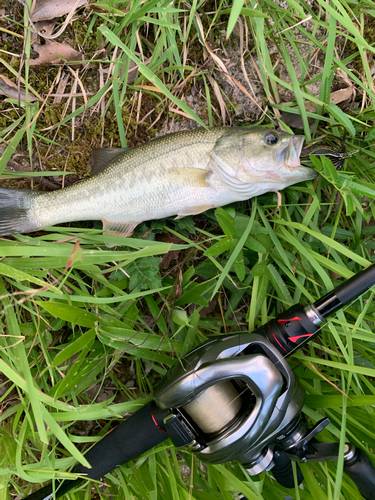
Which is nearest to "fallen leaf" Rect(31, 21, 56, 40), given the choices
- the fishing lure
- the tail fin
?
the tail fin

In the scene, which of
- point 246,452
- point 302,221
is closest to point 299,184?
point 302,221

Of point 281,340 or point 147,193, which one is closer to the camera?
point 281,340

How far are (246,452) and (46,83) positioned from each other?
2.83 m

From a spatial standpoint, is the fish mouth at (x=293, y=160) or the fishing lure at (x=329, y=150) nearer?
→ the fish mouth at (x=293, y=160)

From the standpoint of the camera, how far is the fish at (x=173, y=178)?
91.0 inches

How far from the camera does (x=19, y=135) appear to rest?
88.0 inches

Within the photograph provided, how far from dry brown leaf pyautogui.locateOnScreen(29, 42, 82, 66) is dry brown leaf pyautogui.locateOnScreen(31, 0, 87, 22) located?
178mm

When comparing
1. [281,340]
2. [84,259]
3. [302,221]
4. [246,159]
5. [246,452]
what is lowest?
[246,452]

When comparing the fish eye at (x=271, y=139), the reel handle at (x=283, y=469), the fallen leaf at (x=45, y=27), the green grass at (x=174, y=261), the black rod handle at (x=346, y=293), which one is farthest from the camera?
the fallen leaf at (x=45, y=27)

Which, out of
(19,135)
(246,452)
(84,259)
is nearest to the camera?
(246,452)

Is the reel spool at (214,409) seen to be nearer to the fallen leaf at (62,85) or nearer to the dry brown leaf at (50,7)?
the fallen leaf at (62,85)

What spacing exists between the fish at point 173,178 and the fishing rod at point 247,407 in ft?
3.08

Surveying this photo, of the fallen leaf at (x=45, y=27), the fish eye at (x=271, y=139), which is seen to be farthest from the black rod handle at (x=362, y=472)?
the fallen leaf at (x=45, y=27)

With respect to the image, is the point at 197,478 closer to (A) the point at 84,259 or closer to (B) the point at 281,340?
(B) the point at 281,340
